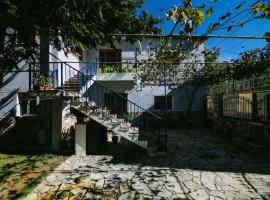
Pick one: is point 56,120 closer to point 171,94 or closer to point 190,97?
point 171,94

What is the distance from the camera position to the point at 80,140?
973 cm

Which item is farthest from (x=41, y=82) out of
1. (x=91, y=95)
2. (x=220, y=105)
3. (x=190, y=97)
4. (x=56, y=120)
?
(x=190, y=97)

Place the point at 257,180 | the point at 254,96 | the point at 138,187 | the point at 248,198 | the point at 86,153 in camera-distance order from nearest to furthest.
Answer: the point at 248,198, the point at 138,187, the point at 257,180, the point at 86,153, the point at 254,96

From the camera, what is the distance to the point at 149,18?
11.6 m

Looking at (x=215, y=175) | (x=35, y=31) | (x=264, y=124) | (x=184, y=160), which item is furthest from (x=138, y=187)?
(x=264, y=124)

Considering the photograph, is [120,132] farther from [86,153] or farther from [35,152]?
[35,152]

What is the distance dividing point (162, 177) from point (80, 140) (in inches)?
166

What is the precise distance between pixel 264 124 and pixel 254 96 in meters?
1.80

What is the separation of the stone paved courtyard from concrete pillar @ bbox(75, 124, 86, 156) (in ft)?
1.23

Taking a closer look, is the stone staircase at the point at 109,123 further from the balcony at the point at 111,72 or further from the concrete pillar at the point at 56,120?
the balcony at the point at 111,72

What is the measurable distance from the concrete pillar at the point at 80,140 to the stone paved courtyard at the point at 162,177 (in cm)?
38

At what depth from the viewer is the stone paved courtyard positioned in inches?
236

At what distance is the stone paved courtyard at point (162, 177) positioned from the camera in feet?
19.6

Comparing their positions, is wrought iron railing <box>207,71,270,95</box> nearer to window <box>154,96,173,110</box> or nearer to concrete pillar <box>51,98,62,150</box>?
window <box>154,96,173,110</box>
